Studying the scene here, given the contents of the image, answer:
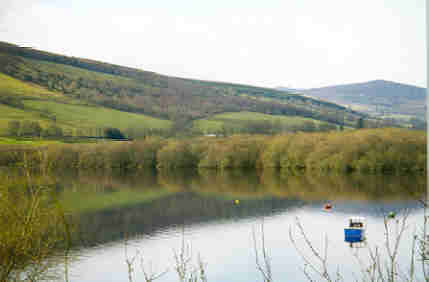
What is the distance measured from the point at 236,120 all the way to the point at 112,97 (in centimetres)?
3606

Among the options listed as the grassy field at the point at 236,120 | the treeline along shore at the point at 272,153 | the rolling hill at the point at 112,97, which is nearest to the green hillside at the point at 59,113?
the rolling hill at the point at 112,97

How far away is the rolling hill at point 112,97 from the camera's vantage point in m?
99.2

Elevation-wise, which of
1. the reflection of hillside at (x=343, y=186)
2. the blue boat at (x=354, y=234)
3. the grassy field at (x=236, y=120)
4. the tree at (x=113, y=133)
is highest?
the grassy field at (x=236, y=120)

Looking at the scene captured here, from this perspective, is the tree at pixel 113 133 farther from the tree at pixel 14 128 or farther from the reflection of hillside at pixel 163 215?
the reflection of hillside at pixel 163 215

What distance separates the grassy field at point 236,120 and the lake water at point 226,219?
39076 mm

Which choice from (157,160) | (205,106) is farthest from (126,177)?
(205,106)

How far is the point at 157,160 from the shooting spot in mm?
76375

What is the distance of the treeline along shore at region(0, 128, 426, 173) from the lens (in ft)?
188

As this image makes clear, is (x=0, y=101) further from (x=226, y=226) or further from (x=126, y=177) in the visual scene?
(x=226, y=226)

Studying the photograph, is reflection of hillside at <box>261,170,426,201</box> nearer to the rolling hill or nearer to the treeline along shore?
the treeline along shore

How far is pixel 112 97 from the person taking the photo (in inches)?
4875

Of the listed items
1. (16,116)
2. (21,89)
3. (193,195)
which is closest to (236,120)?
(16,116)

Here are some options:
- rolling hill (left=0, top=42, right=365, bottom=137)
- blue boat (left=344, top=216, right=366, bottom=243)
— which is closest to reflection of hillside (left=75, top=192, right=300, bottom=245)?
blue boat (left=344, top=216, right=366, bottom=243)

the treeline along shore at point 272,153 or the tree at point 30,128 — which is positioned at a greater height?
the tree at point 30,128
